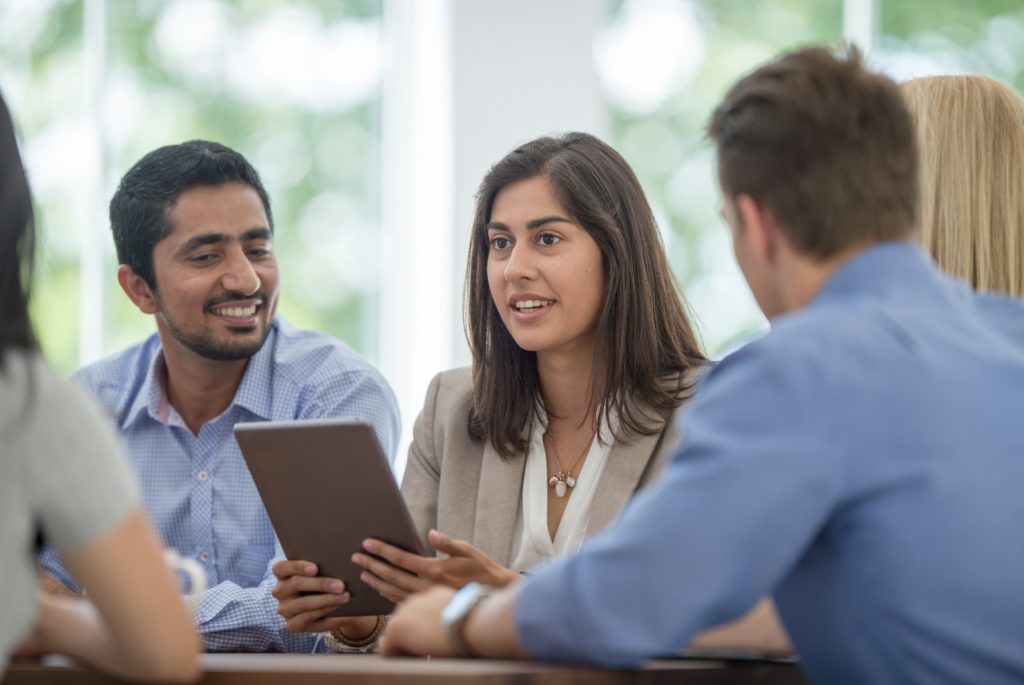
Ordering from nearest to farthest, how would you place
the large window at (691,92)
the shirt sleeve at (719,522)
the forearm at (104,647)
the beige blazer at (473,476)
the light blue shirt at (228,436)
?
the shirt sleeve at (719,522)
the forearm at (104,647)
the beige blazer at (473,476)
the light blue shirt at (228,436)
the large window at (691,92)

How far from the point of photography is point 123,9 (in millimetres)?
4992

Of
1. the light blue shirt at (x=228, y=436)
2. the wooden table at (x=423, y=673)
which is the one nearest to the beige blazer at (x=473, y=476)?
the light blue shirt at (x=228, y=436)

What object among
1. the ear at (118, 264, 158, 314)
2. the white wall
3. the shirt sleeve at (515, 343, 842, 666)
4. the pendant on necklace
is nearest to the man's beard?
the ear at (118, 264, 158, 314)

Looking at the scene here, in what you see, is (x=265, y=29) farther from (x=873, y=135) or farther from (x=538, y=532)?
(x=873, y=135)

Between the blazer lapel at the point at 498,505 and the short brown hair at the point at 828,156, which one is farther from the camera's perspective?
the blazer lapel at the point at 498,505

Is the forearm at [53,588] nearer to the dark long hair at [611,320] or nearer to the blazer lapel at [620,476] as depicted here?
the dark long hair at [611,320]

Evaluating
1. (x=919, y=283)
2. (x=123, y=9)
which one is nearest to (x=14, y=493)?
(x=919, y=283)

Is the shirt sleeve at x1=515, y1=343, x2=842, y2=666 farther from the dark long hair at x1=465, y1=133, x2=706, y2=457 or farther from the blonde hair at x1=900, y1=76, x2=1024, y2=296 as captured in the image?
the dark long hair at x1=465, y1=133, x2=706, y2=457

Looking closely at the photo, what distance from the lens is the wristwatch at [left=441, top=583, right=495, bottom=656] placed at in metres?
1.37

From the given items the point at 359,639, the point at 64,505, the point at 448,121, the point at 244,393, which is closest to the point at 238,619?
the point at 359,639

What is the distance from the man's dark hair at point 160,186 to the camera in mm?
3004

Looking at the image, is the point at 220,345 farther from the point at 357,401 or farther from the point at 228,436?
the point at 357,401

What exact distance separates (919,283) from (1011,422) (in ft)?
0.56

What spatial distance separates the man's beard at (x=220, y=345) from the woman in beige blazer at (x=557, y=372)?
48cm
